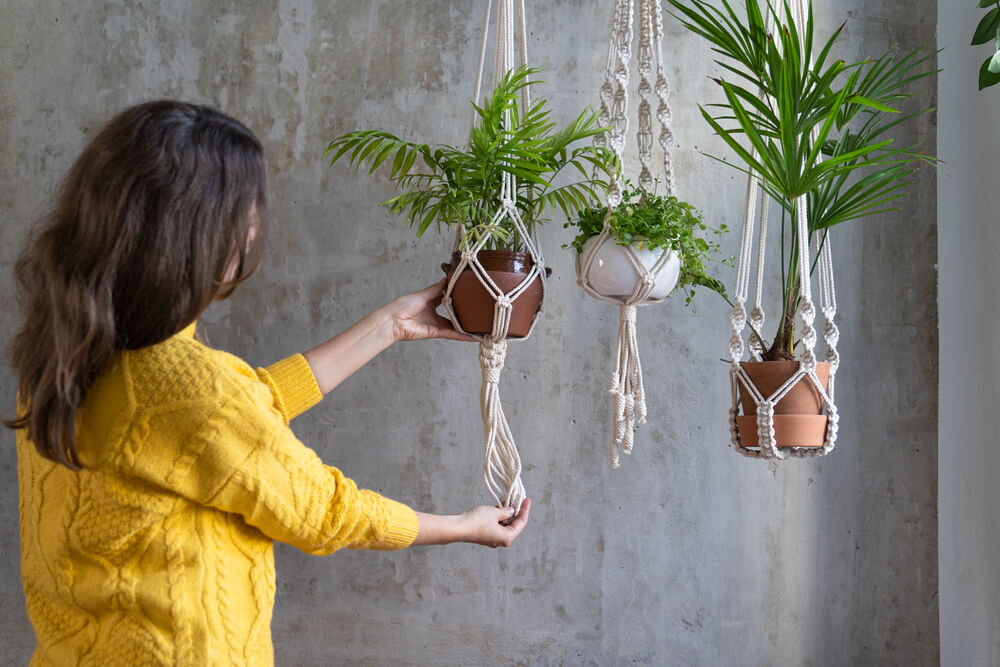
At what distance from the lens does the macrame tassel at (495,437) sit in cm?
157

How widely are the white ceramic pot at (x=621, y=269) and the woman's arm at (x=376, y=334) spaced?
0.31 m

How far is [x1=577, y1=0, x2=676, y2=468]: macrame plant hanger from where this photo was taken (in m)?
1.54

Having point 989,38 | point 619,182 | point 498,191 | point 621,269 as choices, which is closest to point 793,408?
point 621,269

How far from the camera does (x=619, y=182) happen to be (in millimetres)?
1645

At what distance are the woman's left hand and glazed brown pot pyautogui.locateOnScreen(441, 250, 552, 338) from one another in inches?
3.1

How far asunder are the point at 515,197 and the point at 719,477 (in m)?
1.21

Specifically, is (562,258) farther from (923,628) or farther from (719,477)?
(923,628)

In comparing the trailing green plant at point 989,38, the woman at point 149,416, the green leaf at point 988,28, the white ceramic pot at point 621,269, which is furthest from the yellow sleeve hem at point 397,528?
the green leaf at point 988,28

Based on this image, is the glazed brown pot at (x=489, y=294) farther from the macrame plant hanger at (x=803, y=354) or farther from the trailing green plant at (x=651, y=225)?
the macrame plant hanger at (x=803, y=354)

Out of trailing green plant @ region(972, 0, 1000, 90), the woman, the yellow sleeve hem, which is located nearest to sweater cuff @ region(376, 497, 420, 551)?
the yellow sleeve hem

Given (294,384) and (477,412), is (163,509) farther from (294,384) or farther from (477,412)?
(477,412)

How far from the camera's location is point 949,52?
224 cm

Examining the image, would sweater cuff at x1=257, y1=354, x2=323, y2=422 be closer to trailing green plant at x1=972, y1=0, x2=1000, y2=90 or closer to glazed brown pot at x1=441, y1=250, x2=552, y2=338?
glazed brown pot at x1=441, y1=250, x2=552, y2=338

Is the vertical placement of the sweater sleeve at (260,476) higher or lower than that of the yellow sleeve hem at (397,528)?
higher
